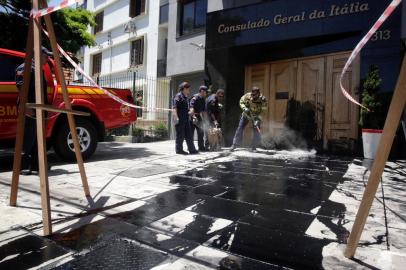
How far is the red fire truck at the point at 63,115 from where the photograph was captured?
6.21 m

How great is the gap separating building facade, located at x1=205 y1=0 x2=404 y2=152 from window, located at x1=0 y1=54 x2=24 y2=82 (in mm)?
6739

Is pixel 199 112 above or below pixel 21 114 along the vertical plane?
above

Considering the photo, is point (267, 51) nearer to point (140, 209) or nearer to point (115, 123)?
point (115, 123)

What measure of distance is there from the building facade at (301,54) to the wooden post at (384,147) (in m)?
6.91

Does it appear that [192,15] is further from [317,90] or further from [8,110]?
[8,110]

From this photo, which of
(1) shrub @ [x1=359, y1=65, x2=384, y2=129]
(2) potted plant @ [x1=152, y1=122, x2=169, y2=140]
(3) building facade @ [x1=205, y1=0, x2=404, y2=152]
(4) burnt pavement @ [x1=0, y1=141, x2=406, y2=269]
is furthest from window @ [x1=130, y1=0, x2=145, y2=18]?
(4) burnt pavement @ [x1=0, y1=141, x2=406, y2=269]

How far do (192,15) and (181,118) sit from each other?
7868 millimetres

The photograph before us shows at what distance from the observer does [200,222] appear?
3.47 m

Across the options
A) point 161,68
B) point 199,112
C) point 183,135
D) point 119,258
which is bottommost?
point 119,258

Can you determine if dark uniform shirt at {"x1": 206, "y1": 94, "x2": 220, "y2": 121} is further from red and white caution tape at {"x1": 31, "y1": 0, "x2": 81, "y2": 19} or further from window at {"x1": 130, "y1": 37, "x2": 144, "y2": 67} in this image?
window at {"x1": 130, "y1": 37, "x2": 144, "y2": 67}

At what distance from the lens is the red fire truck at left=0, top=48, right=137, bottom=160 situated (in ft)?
20.4

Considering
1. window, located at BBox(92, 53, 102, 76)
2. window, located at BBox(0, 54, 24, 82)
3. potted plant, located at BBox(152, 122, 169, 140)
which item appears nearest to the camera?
window, located at BBox(0, 54, 24, 82)

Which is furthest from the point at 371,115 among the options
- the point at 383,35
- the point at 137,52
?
the point at 137,52

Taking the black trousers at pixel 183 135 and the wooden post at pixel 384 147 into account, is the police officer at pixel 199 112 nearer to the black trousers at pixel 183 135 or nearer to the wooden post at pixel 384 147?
the black trousers at pixel 183 135
